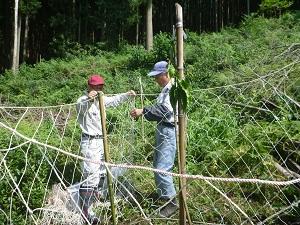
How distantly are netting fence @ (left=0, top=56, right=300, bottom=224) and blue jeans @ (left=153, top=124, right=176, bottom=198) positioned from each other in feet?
0.76

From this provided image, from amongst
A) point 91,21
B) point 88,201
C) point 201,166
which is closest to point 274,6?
point 91,21

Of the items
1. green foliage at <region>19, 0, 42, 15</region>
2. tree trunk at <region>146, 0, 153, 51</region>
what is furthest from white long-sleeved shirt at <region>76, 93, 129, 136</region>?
green foliage at <region>19, 0, 42, 15</region>

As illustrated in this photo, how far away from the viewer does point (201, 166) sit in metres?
4.60

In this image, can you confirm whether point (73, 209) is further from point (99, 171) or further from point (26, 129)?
point (26, 129)

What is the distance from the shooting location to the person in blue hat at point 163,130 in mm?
3689

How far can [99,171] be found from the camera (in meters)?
3.88

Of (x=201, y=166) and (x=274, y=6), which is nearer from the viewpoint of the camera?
(x=201, y=166)

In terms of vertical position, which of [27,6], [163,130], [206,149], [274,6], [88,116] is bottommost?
[206,149]

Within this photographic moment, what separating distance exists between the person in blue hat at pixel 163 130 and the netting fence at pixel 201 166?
187mm

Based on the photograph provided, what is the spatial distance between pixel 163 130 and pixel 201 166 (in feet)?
3.13

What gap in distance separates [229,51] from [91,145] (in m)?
6.36

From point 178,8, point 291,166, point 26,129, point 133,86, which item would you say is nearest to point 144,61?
point 133,86

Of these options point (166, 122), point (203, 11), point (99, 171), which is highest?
point (203, 11)

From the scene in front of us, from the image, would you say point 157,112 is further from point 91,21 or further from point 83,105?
point 91,21
